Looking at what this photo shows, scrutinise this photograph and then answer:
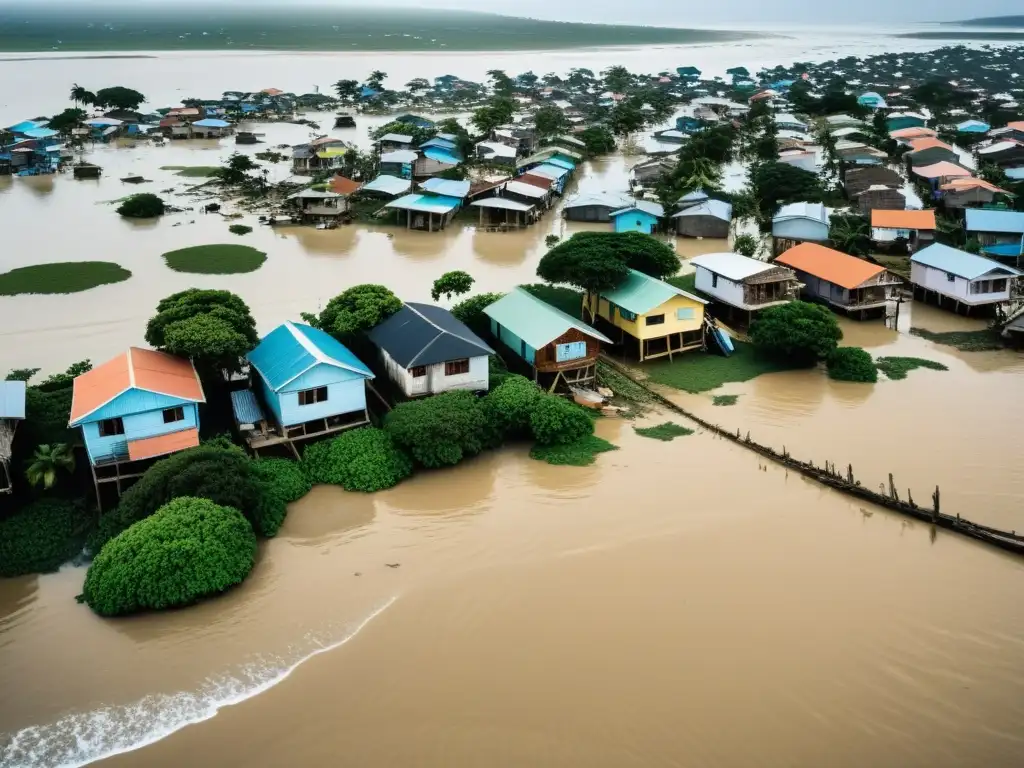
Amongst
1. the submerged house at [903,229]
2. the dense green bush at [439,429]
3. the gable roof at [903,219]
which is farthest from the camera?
the submerged house at [903,229]

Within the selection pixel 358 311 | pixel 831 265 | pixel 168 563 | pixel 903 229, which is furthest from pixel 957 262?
pixel 168 563

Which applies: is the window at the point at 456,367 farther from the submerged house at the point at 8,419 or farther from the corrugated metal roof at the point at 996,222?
the corrugated metal roof at the point at 996,222

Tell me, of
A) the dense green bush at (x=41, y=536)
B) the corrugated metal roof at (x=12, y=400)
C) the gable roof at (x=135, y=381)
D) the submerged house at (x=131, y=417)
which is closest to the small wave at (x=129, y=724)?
the dense green bush at (x=41, y=536)

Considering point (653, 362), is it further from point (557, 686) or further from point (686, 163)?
point (686, 163)

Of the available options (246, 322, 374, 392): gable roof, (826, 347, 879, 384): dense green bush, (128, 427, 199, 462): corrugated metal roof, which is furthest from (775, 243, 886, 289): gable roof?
(128, 427, 199, 462): corrugated metal roof

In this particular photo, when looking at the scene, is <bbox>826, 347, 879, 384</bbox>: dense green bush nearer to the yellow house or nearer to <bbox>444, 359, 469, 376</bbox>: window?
the yellow house

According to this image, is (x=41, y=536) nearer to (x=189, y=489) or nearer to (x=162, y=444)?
(x=162, y=444)

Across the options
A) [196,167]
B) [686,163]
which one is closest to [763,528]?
[686,163]
